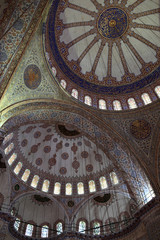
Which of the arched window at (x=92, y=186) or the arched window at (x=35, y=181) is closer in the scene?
the arched window at (x=35, y=181)

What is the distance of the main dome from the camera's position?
1070 cm

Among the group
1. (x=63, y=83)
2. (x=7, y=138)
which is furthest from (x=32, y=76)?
(x=7, y=138)

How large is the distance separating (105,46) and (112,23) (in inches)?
51.9

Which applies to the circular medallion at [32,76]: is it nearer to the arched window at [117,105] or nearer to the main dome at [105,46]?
→ the main dome at [105,46]

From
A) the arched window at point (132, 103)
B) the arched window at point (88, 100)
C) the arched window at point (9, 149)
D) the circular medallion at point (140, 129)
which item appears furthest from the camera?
the arched window at point (9, 149)

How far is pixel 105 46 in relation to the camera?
12.1 metres

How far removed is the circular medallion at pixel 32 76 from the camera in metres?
8.61

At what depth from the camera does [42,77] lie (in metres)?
9.25

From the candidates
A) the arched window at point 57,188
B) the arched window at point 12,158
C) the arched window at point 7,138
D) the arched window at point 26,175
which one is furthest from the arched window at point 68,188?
the arched window at point 7,138

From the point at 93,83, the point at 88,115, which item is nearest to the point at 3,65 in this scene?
the point at 88,115

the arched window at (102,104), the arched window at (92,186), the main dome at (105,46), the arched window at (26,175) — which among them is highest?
the main dome at (105,46)

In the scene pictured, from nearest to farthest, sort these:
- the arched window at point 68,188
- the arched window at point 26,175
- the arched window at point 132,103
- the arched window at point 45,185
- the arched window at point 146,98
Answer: the arched window at point 146,98
the arched window at point 132,103
the arched window at point 26,175
the arched window at point 45,185
the arched window at point 68,188

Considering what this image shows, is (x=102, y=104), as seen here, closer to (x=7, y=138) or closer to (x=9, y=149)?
(x=7, y=138)

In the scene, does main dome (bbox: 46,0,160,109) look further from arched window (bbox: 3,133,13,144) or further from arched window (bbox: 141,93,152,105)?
arched window (bbox: 3,133,13,144)
